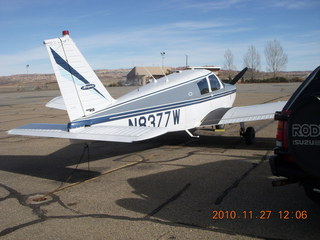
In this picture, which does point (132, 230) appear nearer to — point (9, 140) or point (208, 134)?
point (208, 134)

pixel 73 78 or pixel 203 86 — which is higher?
pixel 73 78

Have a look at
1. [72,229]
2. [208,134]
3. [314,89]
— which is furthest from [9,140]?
[314,89]

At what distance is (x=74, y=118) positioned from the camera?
7473 millimetres

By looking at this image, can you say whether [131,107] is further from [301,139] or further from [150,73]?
[301,139]

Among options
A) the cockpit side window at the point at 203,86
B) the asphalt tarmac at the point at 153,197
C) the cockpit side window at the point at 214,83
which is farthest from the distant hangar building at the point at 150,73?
the asphalt tarmac at the point at 153,197

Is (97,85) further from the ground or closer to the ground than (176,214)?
further from the ground

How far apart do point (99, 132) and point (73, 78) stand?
1.60 metres

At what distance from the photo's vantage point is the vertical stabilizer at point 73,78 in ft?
24.3

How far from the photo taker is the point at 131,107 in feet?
27.8

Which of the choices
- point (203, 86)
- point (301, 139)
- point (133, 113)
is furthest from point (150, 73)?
point (301, 139)

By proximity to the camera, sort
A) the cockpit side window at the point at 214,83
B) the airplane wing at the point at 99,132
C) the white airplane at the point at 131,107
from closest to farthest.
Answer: the airplane wing at the point at 99,132
the white airplane at the point at 131,107
the cockpit side window at the point at 214,83

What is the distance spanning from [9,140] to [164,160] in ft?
23.2

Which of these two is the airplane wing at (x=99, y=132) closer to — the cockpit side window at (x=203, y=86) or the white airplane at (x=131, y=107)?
the white airplane at (x=131, y=107)

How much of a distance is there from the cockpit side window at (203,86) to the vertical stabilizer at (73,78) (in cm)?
388
